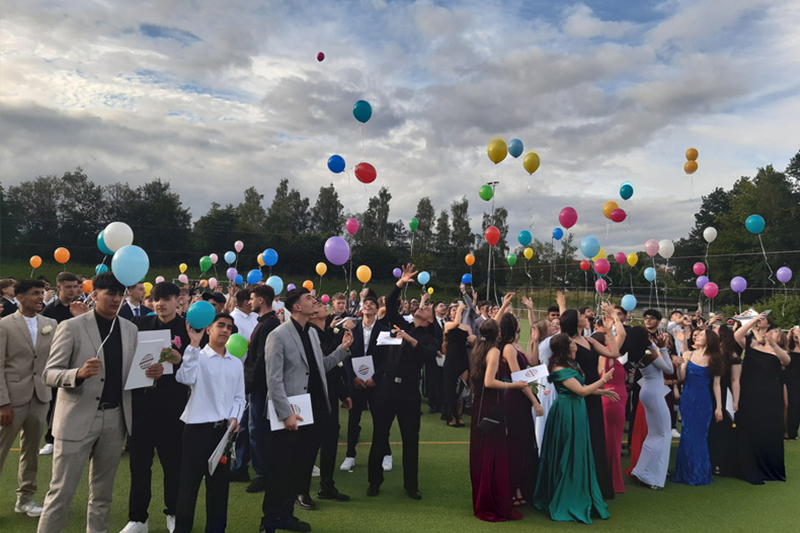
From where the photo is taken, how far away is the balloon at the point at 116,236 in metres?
5.34

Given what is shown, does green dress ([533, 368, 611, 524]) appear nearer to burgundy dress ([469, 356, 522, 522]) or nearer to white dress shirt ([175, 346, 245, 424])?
burgundy dress ([469, 356, 522, 522])

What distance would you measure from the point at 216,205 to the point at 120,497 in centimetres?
5737

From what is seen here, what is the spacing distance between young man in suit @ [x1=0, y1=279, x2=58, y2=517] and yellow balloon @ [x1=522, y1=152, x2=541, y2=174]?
9.73m

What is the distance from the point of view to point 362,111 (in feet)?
30.7

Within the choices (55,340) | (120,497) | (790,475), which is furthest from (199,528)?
(790,475)

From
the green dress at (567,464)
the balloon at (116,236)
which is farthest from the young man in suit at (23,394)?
the green dress at (567,464)

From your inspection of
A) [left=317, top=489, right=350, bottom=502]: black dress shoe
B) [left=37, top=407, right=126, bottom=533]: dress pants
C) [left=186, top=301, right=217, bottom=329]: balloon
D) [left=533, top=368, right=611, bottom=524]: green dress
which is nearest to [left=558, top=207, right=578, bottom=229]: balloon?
[left=533, top=368, right=611, bottom=524]: green dress

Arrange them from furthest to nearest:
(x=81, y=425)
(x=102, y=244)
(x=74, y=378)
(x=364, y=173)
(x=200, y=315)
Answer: (x=364, y=173) → (x=102, y=244) → (x=200, y=315) → (x=81, y=425) → (x=74, y=378)

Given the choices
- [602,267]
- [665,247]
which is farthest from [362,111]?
[665,247]

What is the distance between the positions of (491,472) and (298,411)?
2.00m

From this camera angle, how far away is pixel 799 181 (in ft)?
167

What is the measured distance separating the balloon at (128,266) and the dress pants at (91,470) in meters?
1.00

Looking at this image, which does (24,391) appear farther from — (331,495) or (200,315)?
(331,495)

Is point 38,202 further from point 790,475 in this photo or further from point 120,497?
point 790,475
